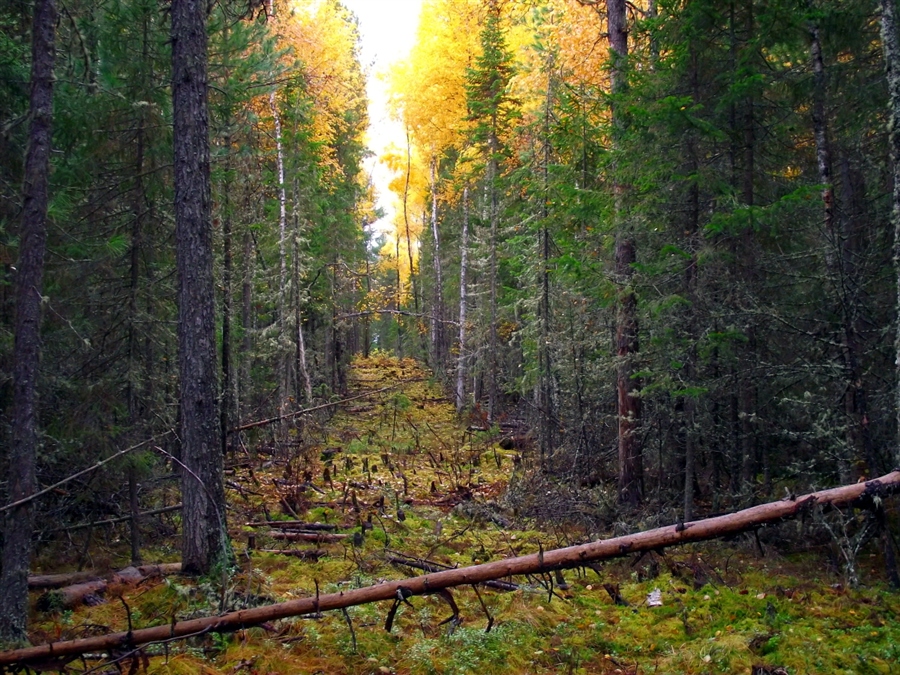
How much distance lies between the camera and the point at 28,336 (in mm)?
6426

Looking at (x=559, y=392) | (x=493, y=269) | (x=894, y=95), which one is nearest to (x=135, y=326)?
(x=559, y=392)

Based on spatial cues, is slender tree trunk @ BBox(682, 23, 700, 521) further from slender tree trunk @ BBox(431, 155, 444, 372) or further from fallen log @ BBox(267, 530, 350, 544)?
slender tree trunk @ BBox(431, 155, 444, 372)

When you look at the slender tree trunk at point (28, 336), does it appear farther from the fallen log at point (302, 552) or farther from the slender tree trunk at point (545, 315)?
the slender tree trunk at point (545, 315)

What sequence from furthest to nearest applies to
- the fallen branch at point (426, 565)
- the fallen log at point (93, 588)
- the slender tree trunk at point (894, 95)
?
the fallen branch at point (426, 565)
the fallen log at point (93, 588)
the slender tree trunk at point (894, 95)

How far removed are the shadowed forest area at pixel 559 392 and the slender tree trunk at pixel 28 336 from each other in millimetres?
30

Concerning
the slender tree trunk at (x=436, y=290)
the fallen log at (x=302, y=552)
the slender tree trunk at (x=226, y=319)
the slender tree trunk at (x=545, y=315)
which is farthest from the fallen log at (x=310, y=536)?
the slender tree trunk at (x=436, y=290)

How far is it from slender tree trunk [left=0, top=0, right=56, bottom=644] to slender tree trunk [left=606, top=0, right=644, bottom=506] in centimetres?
791

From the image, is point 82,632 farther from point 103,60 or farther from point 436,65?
point 436,65

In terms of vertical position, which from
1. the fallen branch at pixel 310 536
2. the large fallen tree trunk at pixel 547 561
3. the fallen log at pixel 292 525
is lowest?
the fallen branch at pixel 310 536

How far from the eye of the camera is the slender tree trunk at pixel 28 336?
622 cm

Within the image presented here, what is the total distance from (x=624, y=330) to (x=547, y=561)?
6608 mm

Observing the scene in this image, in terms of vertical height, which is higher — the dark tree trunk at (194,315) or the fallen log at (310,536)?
the dark tree trunk at (194,315)

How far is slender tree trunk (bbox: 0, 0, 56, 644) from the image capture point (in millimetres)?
6223

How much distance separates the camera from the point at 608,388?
1228 centimetres
